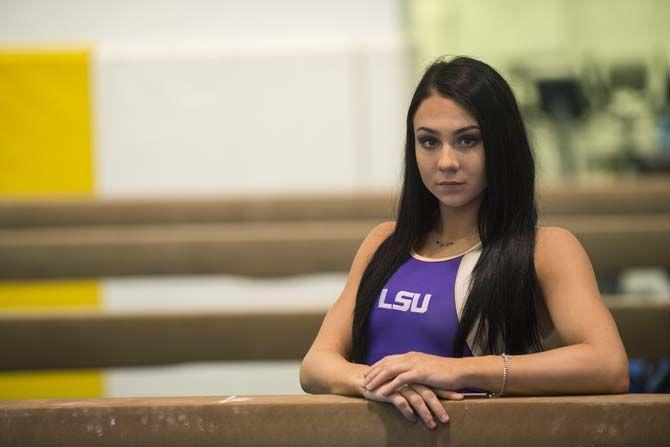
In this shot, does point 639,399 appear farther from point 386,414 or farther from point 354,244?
point 354,244

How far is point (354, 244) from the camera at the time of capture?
2.76m

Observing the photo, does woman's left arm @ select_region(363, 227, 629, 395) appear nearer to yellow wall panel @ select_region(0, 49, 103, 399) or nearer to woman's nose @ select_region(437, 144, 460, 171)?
woman's nose @ select_region(437, 144, 460, 171)

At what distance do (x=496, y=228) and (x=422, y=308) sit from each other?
194mm

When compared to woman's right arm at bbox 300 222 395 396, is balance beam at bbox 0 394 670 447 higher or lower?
lower

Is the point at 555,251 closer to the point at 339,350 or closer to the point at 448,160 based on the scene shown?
the point at 448,160

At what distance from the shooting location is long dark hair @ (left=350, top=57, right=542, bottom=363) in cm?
140

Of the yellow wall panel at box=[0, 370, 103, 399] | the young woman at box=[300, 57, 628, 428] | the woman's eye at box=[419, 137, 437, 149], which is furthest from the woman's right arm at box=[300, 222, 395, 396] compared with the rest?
Result: the yellow wall panel at box=[0, 370, 103, 399]

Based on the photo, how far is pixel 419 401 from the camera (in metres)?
1.22

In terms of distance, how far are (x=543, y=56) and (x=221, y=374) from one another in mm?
2832

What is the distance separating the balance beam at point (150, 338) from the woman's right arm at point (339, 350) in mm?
1105

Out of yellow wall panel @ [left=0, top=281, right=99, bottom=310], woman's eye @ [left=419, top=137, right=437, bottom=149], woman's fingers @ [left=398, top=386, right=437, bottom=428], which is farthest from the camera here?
yellow wall panel @ [left=0, top=281, right=99, bottom=310]

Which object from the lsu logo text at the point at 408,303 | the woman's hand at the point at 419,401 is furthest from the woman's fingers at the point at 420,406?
the lsu logo text at the point at 408,303

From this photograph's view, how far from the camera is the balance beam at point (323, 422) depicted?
122 centimetres

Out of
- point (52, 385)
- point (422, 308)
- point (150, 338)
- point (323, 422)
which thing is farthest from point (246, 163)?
point (323, 422)
